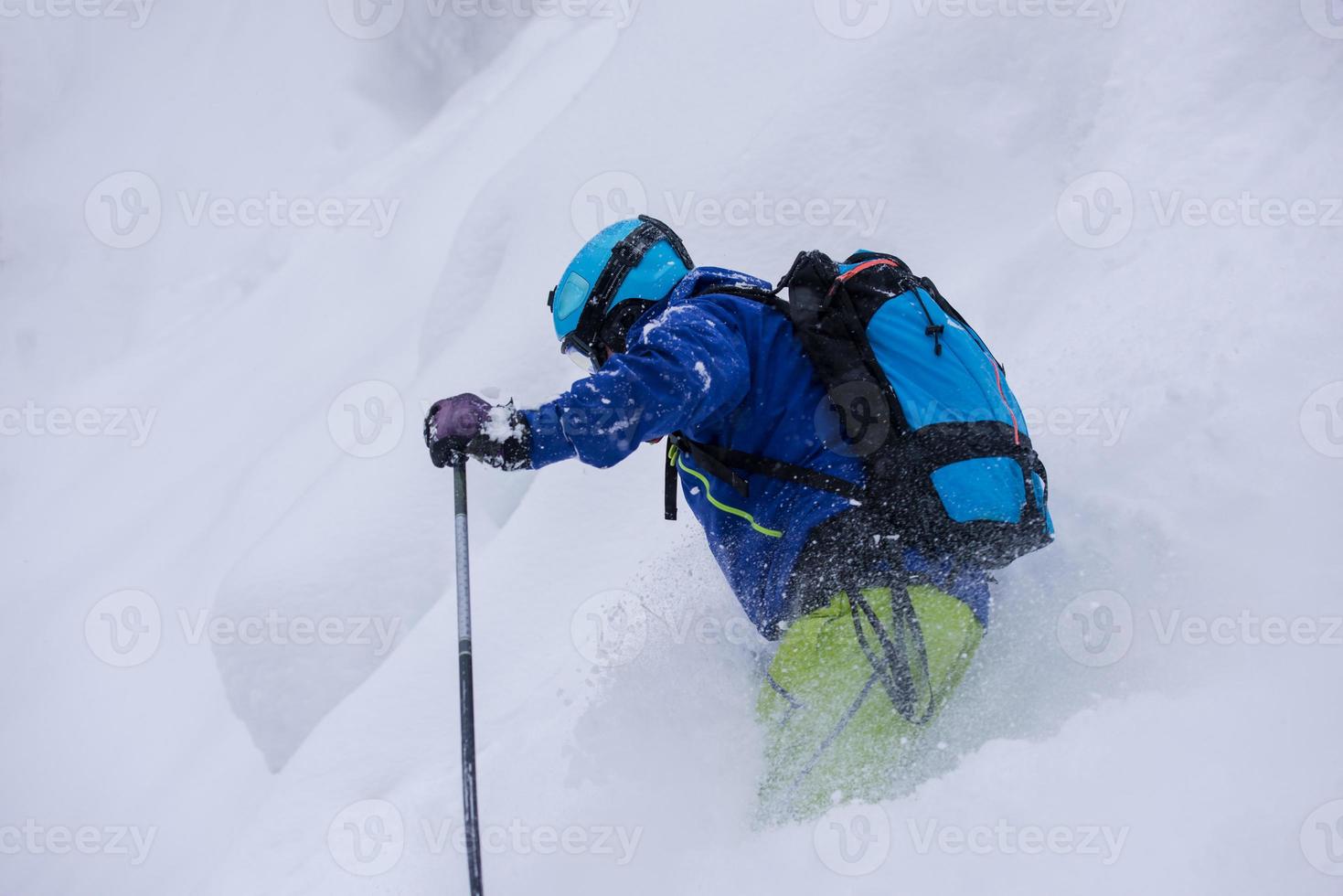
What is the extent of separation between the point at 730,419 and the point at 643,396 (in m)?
0.39

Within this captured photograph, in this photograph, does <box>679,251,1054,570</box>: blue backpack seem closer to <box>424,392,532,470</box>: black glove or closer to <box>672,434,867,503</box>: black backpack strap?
<box>672,434,867,503</box>: black backpack strap

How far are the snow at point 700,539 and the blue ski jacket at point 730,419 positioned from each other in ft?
1.97

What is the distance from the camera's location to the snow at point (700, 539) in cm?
229

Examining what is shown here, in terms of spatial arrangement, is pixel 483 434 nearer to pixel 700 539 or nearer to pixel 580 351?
pixel 580 351

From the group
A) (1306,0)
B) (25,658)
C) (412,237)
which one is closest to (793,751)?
(1306,0)

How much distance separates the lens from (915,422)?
2248 mm

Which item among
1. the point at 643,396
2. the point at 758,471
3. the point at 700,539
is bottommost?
the point at 700,539

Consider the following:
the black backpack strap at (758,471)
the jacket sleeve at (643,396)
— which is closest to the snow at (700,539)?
the black backpack strap at (758,471)

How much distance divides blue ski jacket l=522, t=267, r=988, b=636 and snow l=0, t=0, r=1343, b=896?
599 millimetres

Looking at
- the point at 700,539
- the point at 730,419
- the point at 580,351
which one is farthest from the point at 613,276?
the point at 700,539

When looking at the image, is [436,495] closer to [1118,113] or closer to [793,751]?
[793,751]

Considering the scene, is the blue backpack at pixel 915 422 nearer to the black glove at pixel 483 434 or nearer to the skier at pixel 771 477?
the skier at pixel 771 477

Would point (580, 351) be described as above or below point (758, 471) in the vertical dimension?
above

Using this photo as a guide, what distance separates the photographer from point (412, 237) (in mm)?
8633
